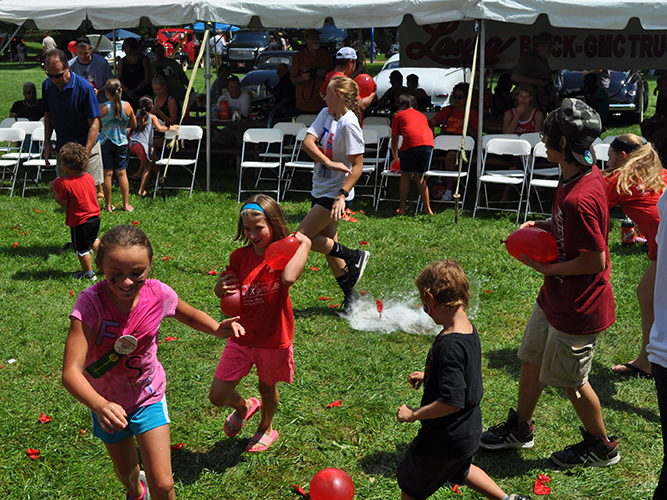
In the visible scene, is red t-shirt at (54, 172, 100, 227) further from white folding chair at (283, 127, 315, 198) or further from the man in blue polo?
white folding chair at (283, 127, 315, 198)

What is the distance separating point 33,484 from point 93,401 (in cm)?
148

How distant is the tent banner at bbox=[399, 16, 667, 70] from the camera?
1402 cm

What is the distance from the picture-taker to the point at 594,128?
128 inches

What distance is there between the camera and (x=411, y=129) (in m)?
9.36

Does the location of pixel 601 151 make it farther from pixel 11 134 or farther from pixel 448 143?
pixel 11 134

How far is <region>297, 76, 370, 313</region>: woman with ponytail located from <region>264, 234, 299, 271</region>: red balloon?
201 centimetres

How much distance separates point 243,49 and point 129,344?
91.9 ft

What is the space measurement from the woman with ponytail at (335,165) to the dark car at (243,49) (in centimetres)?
2343

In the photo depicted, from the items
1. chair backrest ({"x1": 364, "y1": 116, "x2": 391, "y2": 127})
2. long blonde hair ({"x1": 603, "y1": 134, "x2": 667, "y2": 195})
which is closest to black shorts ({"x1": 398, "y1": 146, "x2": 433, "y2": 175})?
chair backrest ({"x1": 364, "y1": 116, "x2": 391, "y2": 127})

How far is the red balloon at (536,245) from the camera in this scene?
3404 mm

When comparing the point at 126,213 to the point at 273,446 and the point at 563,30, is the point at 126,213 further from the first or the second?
the point at 563,30

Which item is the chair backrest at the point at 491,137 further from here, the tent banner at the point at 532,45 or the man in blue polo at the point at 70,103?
the man in blue polo at the point at 70,103

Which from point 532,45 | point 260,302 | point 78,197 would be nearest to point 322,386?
point 260,302

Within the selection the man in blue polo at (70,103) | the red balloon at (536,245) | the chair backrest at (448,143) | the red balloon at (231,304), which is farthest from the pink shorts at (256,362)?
the chair backrest at (448,143)
